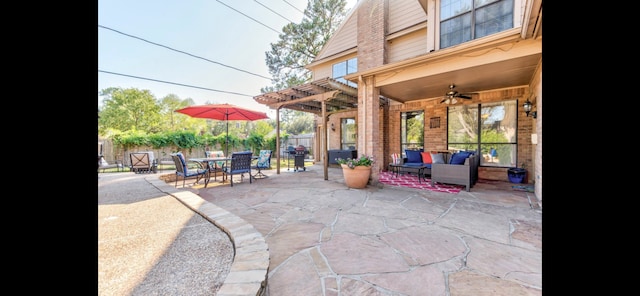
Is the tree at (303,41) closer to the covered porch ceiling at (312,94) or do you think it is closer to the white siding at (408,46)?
the covered porch ceiling at (312,94)

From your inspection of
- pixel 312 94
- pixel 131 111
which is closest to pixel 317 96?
pixel 312 94

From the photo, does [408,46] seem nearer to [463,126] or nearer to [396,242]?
[463,126]

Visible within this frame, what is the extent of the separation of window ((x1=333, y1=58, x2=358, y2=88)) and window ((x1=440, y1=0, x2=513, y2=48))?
3.73 metres

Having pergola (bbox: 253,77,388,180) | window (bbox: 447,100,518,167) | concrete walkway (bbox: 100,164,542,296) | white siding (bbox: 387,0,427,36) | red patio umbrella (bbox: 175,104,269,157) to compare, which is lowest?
concrete walkway (bbox: 100,164,542,296)

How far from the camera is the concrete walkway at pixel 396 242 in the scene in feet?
6.56

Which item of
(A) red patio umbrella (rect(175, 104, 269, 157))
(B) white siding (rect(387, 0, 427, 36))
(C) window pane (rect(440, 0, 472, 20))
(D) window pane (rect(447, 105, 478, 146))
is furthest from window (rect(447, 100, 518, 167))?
(A) red patio umbrella (rect(175, 104, 269, 157))

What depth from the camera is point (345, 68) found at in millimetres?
9914

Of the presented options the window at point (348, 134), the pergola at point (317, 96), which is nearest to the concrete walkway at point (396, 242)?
the pergola at point (317, 96)

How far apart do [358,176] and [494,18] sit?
190 inches

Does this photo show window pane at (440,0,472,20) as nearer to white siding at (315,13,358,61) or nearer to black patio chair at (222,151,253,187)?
white siding at (315,13,358,61)

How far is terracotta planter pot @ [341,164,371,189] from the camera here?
220 inches

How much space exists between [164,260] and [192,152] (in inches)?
447

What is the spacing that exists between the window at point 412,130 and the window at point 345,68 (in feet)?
8.08
